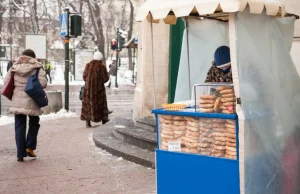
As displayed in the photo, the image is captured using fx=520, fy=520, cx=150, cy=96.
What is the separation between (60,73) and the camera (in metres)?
52.1

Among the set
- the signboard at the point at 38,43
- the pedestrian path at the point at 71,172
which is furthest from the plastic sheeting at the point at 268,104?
the signboard at the point at 38,43

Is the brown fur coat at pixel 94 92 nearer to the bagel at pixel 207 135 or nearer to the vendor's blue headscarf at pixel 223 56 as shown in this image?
the vendor's blue headscarf at pixel 223 56

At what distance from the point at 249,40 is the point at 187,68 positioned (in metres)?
2.38

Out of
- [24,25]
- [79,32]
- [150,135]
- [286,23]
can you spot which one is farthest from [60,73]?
[286,23]

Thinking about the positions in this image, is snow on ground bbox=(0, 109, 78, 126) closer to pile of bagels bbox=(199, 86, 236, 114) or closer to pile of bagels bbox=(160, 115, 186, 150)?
pile of bagels bbox=(160, 115, 186, 150)

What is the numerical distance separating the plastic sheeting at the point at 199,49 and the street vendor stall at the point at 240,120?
183cm

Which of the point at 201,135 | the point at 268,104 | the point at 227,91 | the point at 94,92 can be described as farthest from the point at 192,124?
the point at 94,92

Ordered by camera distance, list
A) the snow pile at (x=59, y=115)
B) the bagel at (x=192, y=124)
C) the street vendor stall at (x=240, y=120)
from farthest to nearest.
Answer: the snow pile at (x=59, y=115)
the bagel at (x=192, y=124)
the street vendor stall at (x=240, y=120)

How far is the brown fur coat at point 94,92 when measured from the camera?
12.1 meters

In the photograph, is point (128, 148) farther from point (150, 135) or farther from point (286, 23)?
point (286, 23)

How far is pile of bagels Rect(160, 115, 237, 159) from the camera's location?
175 inches

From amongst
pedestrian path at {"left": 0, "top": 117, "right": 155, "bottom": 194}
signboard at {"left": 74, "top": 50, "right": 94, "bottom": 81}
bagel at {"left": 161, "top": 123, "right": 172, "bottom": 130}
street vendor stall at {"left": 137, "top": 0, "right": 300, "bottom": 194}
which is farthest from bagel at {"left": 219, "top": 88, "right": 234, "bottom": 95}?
signboard at {"left": 74, "top": 50, "right": 94, "bottom": 81}

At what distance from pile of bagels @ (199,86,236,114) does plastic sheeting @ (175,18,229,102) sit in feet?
7.25

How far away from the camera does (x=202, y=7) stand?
444cm
